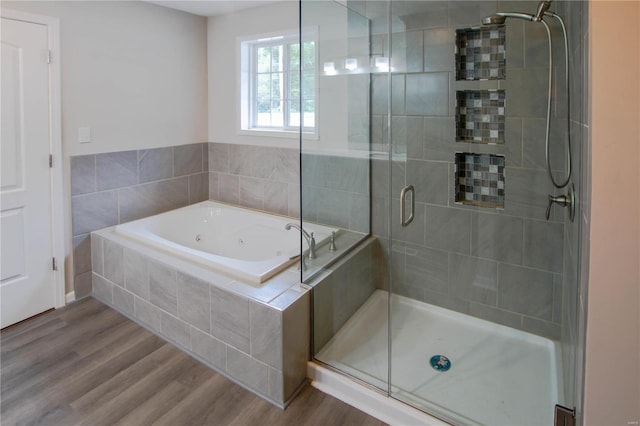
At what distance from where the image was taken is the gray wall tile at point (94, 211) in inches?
122

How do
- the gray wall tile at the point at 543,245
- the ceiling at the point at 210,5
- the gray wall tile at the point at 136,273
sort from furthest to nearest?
the ceiling at the point at 210,5
the gray wall tile at the point at 136,273
the gray wall tile at the point at 543,245

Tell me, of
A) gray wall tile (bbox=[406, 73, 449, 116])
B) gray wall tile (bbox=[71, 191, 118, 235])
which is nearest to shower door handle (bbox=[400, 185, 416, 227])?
gray wall tile (bbox=[406, 73, 449, 116])

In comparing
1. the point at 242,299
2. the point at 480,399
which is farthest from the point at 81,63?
the point at 480,399

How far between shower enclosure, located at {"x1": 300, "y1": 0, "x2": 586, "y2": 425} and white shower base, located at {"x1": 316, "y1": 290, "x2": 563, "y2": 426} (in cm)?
1

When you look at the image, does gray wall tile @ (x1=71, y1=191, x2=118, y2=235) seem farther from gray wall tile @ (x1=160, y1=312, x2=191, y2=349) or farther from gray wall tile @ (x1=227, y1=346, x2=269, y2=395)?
gray wall tile @ (x1=227, y1=346, x2=269, y2=395)

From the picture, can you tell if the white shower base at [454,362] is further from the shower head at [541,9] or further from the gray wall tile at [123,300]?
the shower head at [541,9]

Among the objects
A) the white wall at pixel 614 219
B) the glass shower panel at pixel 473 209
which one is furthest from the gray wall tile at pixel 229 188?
the white wall at pixel 614 219

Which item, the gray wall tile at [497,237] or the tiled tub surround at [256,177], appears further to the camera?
the tiled tub surround at [256,177]

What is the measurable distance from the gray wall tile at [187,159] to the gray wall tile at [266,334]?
2.18 m

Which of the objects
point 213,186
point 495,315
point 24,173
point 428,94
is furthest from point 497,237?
point 24,173

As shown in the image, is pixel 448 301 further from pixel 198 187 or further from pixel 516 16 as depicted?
pixel 198 187

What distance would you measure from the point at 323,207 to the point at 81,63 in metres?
2.13

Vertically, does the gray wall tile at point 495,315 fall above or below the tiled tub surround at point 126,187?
below

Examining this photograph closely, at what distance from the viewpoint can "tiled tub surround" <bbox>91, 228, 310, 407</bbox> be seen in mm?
Result: 2074
